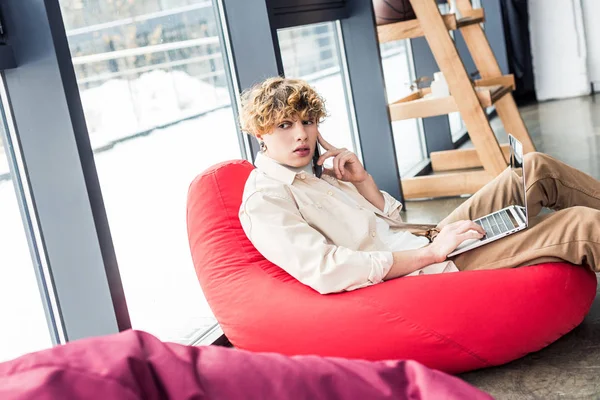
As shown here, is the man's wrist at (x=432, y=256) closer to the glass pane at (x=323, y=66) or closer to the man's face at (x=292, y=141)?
the man's face at (x=292, y=141)

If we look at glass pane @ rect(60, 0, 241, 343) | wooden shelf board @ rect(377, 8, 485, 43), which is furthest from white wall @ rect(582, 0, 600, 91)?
glass pane @ rect(60, 0, 241, 343)

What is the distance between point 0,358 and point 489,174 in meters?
2.80

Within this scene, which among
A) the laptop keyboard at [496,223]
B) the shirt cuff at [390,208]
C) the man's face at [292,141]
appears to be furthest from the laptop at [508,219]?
the man's face at [292,141]

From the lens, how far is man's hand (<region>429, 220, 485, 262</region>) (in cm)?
211

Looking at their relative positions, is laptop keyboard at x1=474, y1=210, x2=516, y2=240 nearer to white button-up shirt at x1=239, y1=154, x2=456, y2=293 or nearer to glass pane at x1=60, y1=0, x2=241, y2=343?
white button-up shirt at x1=239, y1=154, x2=456, y2=293

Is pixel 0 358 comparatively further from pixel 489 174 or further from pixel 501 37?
pixel 501 37

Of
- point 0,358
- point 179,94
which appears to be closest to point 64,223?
point 0,358

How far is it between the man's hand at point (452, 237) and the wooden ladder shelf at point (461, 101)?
1914 millimetres

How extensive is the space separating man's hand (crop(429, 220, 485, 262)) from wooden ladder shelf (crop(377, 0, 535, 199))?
1.91 m

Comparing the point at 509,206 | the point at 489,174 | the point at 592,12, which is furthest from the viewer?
the point at 592,12

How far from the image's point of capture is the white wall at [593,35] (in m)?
7.63

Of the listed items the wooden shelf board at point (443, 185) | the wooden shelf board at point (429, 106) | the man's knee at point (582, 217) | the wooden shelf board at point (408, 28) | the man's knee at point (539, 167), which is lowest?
the wooden shelf board at point (443, 185)

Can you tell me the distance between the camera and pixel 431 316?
1.99 metres

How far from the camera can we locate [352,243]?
219 centimetres
